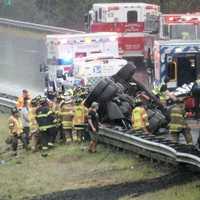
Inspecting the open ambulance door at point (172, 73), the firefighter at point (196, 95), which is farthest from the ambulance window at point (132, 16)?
the firefighter at point (196, 95)

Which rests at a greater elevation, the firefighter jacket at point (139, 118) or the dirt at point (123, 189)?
the firefighter jacket at point (139, 118)

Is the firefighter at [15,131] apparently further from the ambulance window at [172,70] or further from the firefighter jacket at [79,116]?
the ambulance window at [172,70]

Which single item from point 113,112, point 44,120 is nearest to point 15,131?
point 44,120

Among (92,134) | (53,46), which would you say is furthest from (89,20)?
(92,134)

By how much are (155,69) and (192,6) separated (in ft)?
67.6

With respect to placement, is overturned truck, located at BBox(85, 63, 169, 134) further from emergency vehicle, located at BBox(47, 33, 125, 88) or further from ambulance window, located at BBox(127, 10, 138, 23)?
ambulance window, located at BBox(127, 10, 138, 23)

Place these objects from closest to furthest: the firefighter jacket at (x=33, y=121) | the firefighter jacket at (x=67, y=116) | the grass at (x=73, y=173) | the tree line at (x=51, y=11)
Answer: the grass at (x=73, y=173), the firefighter jacket at (x=67, y=116), the firefighter jacket at (x=33, y=121), the tree line at (x=51, y=11)

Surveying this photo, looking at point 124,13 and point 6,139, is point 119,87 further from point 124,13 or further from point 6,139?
point 124,13

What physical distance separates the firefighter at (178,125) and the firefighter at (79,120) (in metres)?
2.86

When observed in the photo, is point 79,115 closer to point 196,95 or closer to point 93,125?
point 93,125

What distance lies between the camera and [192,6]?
45250mm

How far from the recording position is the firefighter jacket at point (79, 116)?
62.0 ft

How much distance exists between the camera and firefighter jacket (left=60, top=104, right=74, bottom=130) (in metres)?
19.1

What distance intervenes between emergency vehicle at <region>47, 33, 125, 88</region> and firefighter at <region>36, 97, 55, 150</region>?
29.7ft
